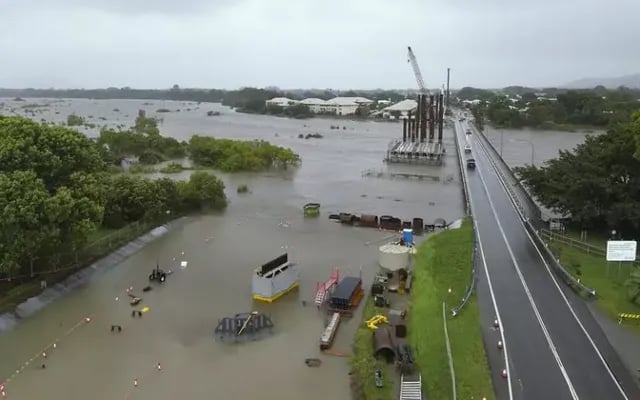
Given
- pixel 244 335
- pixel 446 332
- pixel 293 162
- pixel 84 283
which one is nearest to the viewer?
pixel 446 332

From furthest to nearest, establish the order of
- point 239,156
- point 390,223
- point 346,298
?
point 239,156 → point 390,223 → point 346,298

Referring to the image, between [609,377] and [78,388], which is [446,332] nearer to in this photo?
[609,377]

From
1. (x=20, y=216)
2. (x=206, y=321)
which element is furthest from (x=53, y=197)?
(x=206, y=321)

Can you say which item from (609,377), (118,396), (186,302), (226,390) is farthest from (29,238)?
(609,377)

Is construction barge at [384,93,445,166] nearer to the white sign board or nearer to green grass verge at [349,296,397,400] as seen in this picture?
the white sign board

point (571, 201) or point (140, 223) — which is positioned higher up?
point (571, 201)

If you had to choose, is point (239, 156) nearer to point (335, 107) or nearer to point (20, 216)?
point (20, 216)

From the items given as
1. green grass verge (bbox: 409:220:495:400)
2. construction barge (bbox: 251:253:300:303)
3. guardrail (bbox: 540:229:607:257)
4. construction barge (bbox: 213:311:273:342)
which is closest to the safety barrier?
green grass verge (bbox: 409:220:495:400)
